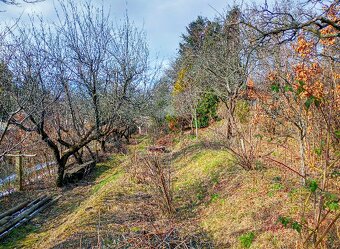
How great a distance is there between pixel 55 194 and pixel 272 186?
6.48 meters

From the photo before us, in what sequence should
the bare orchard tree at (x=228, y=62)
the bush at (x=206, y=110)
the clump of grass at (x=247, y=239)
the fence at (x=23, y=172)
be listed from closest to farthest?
1. the clump of grass at (x=247, y=239)
2. the fence at (x=23, y=172)
3. the bare orchard tree at (x=228, y=62)
4. the bush at (x=206, y=110)

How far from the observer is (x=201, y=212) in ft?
20.1

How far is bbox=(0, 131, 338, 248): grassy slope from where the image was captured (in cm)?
469

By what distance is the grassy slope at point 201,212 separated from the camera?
185 inches

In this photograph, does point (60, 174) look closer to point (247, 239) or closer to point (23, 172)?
point (23, 172)

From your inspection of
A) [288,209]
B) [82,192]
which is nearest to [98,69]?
[82,192]

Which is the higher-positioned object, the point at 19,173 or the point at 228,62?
the point at 228,62

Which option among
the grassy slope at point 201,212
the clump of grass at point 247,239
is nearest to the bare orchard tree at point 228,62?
the grassy slope at point 201,212

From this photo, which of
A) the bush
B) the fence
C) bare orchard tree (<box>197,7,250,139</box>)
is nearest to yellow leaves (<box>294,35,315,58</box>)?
bare orchard tree (<box>197,7,250,139</box>)

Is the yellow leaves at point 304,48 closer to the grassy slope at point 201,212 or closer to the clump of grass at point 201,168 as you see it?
the grassy slope at point 201,212

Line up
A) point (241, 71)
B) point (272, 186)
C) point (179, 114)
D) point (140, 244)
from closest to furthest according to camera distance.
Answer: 1. point (140, 244)
2. point (272, 186)
3. point (241, 71)
4. point (179, 114)

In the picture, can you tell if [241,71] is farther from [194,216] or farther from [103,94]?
[194,216]

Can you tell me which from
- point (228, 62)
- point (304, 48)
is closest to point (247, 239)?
point (304, 48)

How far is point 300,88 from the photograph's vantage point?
2.70 metres
